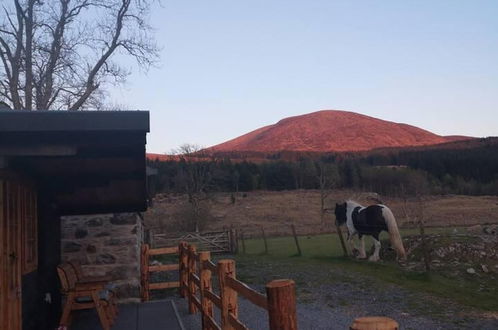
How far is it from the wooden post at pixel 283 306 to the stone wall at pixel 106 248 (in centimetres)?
845

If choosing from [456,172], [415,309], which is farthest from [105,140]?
[456,172]

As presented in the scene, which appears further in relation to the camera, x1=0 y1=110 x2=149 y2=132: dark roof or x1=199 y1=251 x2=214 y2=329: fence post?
x1=199 y1=251 x2=214 y2=329: fence post

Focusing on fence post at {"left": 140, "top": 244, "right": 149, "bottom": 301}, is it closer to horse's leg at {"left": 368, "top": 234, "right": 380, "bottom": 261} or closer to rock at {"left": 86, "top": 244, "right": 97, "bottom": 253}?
rock at {"left": 86, "top": 244, "right": 97, "bottom": 253}

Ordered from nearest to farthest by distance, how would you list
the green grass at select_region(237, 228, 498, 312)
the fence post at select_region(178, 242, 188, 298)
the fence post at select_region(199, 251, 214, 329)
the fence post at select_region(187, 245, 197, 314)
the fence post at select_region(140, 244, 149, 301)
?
the fence post at select_region(199, 251, 214, 329), the fence post at select_region(187, 245, 197, 314), the fence post at select_region(178, 242, 188, 298), the fence post at select_region(140, 244, 149, 301), the green grass at select_region(237, 228, 498, 312)

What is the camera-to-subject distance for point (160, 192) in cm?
5197

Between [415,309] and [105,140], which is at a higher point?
[105,140]

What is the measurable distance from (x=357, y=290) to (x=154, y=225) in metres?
22.8

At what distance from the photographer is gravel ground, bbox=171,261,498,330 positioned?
30.9 ft

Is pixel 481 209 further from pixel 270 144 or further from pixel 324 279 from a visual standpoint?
pixel 270 144

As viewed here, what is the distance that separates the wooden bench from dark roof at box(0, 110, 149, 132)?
4483 mm

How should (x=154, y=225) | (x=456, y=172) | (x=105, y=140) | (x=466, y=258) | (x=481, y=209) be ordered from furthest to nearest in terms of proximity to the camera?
(x=456, y=172)
(x=481, y=209)
(x=154, y=225)
(x=466, y=258)
(x=105, y=140)

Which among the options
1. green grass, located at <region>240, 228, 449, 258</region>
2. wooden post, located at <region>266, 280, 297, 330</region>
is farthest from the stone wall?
green grass, located at <region>240, 228, 449, 258</region>

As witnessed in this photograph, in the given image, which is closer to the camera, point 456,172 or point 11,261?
point 11,261

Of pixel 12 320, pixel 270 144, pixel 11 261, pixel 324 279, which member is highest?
pixel 270 144
